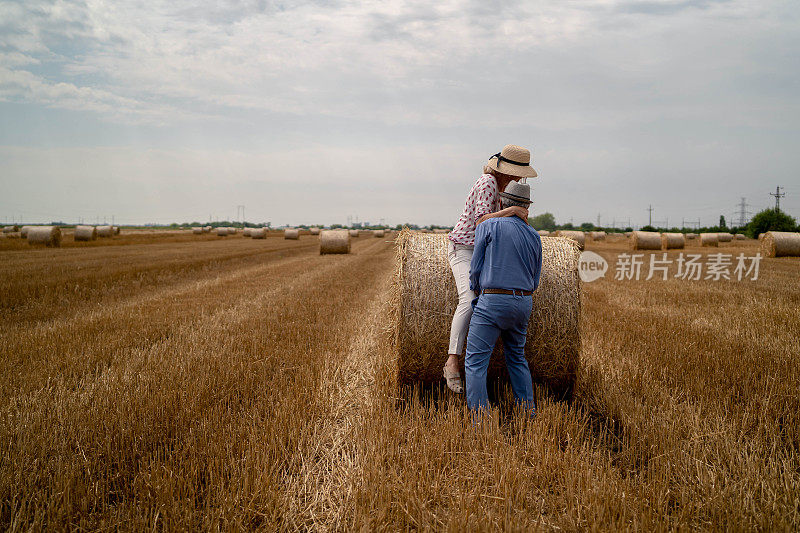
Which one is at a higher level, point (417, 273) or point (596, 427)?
point (417, 273)

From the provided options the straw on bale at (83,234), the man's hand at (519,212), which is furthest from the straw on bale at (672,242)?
the straw on bale at (83,234)

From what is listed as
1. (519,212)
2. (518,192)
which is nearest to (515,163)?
(518,192)

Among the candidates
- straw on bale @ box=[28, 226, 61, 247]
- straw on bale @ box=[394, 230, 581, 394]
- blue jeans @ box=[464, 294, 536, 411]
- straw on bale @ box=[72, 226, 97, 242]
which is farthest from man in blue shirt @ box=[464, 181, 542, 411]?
straw on bale @ box=[72, 226, 97, 242]

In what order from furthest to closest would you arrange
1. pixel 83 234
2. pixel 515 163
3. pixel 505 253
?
pixel 83 234 → pixel 515 163 → pixel 505 253

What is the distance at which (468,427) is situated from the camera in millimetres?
3717

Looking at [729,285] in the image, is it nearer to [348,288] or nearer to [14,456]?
[348,288]

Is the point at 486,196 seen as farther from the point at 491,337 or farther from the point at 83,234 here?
the point at 83,234

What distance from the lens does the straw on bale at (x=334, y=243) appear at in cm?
2472

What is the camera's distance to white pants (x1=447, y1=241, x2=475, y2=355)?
438 cm

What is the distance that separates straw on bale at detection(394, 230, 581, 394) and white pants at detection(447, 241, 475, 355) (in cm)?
32

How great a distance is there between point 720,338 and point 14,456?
838 cm

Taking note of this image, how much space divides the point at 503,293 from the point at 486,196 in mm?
1037

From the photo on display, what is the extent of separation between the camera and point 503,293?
4008mm

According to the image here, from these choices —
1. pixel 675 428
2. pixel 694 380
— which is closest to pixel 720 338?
pixel 694 380
